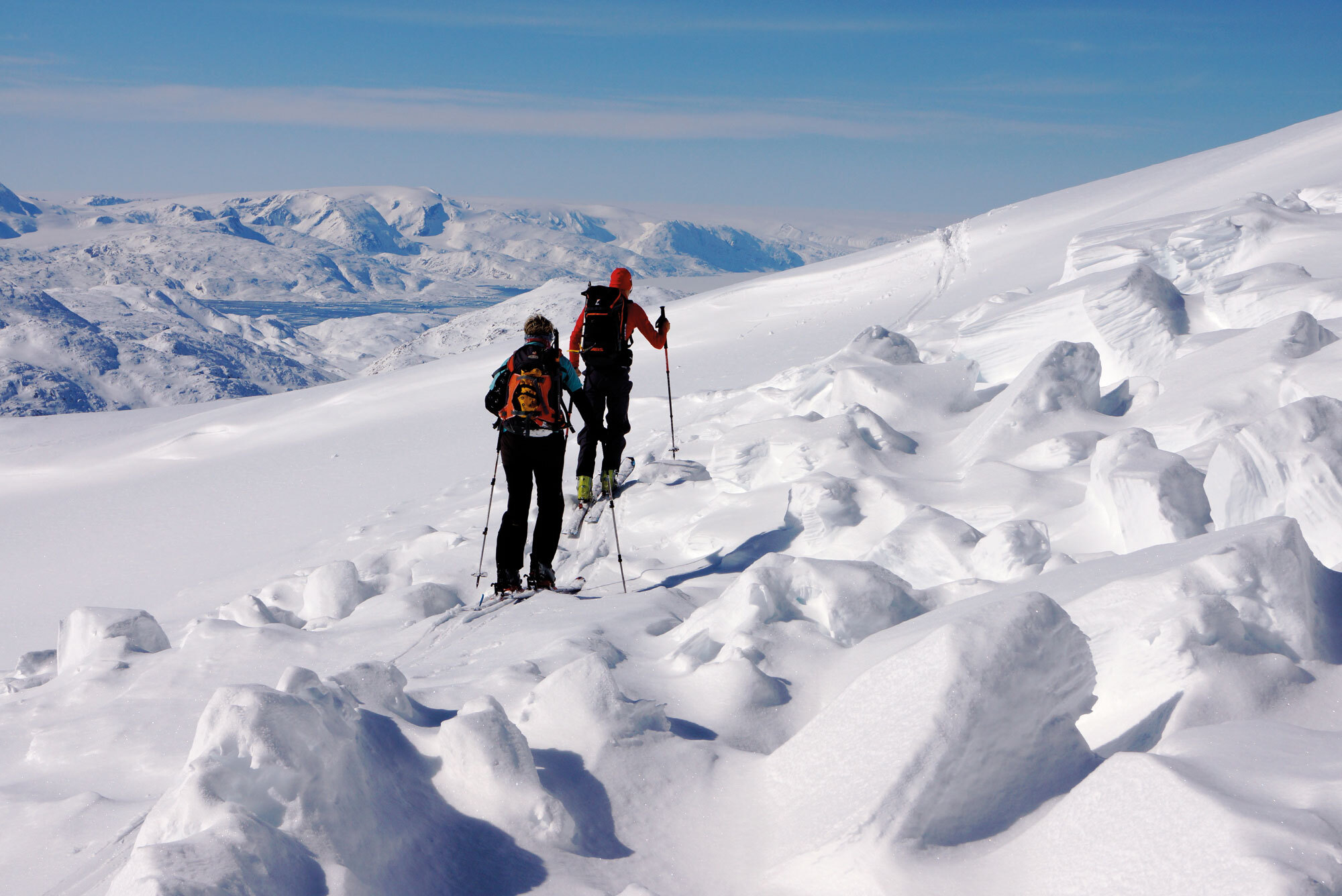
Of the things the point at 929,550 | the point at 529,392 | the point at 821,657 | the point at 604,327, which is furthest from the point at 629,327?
the point at 821,657

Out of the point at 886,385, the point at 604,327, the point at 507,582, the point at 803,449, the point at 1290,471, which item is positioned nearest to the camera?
the point at 1290,471

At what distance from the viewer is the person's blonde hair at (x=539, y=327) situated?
22.0 feet

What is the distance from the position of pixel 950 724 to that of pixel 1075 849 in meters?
0.49

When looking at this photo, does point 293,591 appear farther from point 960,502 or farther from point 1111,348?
point 1111,348

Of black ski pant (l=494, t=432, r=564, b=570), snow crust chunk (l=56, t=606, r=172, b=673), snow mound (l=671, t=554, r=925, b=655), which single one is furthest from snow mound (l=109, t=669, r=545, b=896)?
black ski pant (l=494, t=432, r=564, b=570)

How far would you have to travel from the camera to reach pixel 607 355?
865 centimetres

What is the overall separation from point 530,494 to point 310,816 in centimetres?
435

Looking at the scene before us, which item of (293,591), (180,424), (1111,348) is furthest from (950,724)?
(180,424)

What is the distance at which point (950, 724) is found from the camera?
2.86 metres

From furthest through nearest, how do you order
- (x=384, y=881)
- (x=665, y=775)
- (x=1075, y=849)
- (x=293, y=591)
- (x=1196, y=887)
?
(x=293, y=591) → (x=665, y=775) → (x=384, y=881) → (x=1075, y=849) → (x=1196, y=887)

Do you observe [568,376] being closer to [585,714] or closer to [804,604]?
[804,604]

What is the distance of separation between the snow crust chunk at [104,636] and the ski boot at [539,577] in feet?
8.41

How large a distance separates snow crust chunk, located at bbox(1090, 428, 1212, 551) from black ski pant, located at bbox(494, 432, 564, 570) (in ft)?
12.7

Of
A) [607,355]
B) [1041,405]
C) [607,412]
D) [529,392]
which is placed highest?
[607,355]
